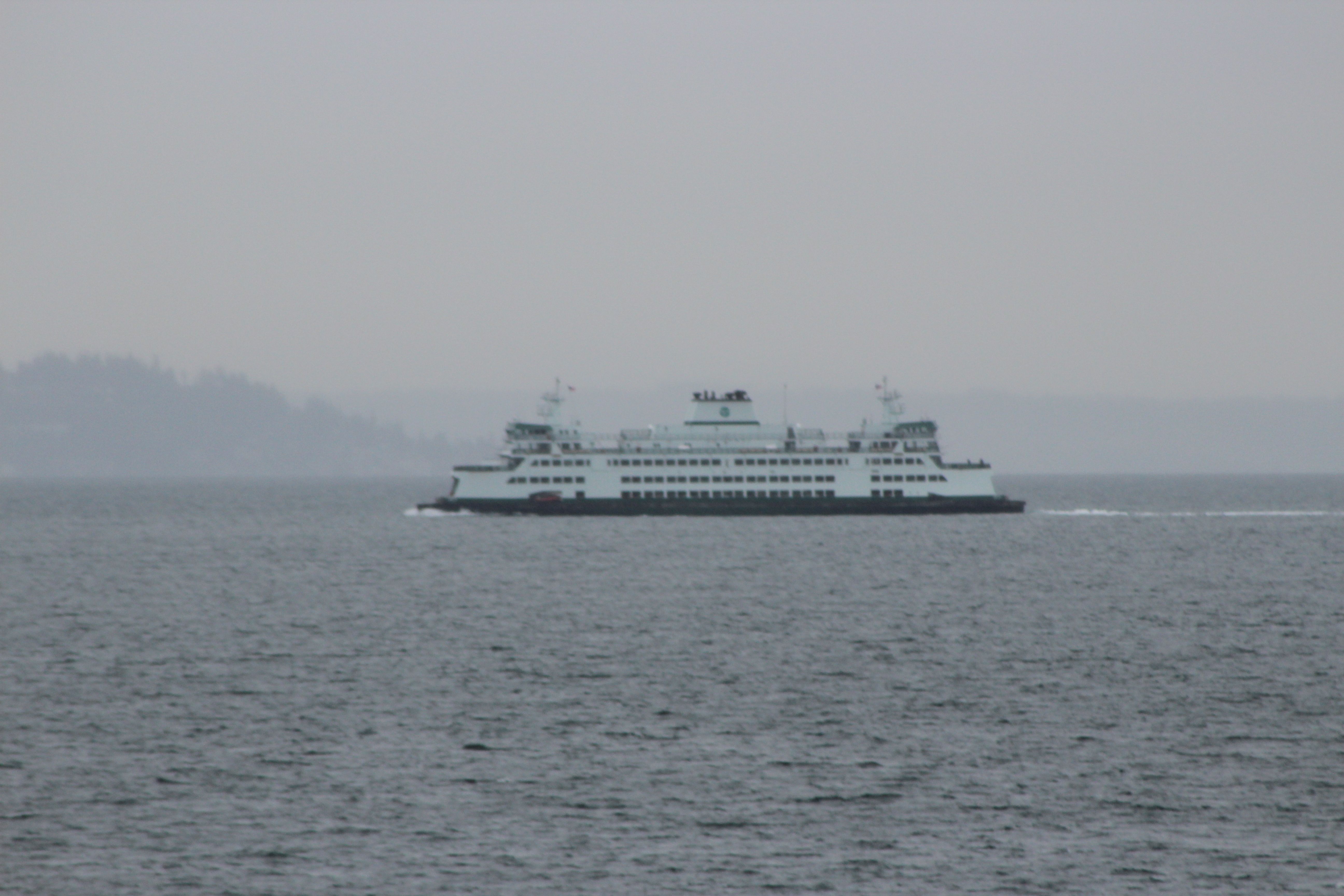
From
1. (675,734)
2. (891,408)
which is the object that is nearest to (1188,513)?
(891,408)

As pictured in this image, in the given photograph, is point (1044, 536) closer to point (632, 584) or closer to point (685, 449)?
point (685, 449)

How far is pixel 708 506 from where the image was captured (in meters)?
107

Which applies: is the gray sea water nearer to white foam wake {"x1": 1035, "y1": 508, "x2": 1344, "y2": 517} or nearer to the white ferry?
the white ferry

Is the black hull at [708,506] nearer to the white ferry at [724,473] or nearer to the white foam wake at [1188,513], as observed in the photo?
the white ferry at [724,473]

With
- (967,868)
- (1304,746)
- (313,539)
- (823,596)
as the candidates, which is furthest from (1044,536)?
(967,868)

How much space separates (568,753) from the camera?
3055 centimetres

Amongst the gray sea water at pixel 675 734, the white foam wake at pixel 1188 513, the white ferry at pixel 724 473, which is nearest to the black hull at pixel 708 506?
the white ferry at pixel 724 473

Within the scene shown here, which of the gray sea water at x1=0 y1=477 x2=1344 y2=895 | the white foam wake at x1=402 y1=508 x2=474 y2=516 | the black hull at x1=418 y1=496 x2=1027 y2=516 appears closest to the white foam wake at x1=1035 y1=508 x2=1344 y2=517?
the black hull at x1=418 y1=496 x2=1027 y2=516

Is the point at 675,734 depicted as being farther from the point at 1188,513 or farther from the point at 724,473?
the point at 1188,513

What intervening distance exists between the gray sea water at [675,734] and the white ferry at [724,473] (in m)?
36.1

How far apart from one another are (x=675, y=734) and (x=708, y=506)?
7460 cm

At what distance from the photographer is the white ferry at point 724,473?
4173 inches

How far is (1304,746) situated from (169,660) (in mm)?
30766

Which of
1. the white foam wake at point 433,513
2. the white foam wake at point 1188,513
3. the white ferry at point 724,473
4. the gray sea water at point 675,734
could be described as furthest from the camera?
the white foam wake at point 1188,513
